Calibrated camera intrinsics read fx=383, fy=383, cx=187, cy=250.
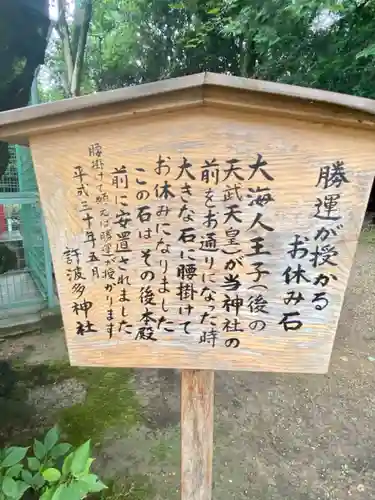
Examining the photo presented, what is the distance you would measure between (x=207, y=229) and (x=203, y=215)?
4 cm

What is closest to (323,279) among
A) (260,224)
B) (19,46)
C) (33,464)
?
(260,224)

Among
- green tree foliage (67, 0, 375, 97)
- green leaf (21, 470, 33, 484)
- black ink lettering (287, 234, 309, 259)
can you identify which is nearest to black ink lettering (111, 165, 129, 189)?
black ink lettering (287, 234, 309, 259)

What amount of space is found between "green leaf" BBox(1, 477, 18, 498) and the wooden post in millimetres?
634

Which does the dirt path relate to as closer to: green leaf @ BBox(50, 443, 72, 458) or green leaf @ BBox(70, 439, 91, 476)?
green leaf @ BBox(50, 443, 72, 458)

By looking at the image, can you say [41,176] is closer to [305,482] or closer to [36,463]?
[36,463]

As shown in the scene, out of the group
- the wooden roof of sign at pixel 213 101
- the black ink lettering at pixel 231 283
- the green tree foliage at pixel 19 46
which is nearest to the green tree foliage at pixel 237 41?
the green tree foliage at pixel 19 46

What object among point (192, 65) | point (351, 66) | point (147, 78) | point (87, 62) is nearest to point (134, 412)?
point (351, 66)

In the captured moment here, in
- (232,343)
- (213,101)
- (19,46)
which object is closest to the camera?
(213,101)

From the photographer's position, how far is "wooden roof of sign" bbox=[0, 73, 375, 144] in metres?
0.99

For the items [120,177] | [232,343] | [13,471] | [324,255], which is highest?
[120,177]

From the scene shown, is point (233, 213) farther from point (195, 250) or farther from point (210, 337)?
point (210, 337)

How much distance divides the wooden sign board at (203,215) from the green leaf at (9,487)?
56 cm

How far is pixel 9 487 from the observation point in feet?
4.53

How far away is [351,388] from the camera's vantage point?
3.12m
